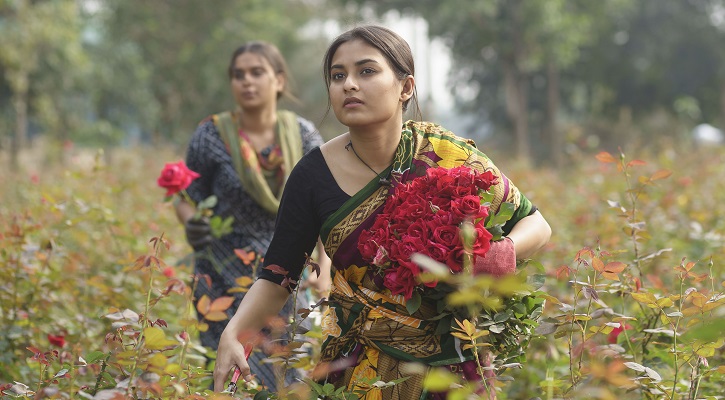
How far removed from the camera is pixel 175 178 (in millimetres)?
3775

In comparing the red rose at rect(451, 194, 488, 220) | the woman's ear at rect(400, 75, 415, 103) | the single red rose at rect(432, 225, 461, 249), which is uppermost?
the woman's ear at rect(400, 75, 415, 103)

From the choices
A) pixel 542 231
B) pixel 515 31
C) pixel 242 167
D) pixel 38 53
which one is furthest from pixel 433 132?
pixel 515 31

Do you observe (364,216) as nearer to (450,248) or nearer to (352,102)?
(352,102)

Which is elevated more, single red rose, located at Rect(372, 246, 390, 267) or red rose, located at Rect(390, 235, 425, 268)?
red rose, located at Rect(390, 235, 425, 268)

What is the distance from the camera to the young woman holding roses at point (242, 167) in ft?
13.1

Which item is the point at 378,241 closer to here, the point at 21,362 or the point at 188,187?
the point at 21,362

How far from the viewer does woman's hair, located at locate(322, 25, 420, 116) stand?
2.32m

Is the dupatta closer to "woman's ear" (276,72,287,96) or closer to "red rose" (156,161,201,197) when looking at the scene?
"woman's ear" (276,72,287,96)

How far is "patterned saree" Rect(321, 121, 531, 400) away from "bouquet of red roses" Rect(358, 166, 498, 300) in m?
0.13

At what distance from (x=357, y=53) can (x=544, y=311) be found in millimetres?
2534

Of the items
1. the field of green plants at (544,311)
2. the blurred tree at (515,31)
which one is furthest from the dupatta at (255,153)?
the blurred tree at (515,31)

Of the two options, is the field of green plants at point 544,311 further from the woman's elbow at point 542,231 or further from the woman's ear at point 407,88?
the woman's ear at point 407,88

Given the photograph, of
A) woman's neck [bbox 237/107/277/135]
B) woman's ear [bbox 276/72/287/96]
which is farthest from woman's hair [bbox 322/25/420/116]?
woman's ear [bbox 276/72/287/96]

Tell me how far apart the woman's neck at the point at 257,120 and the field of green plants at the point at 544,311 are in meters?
0.73
